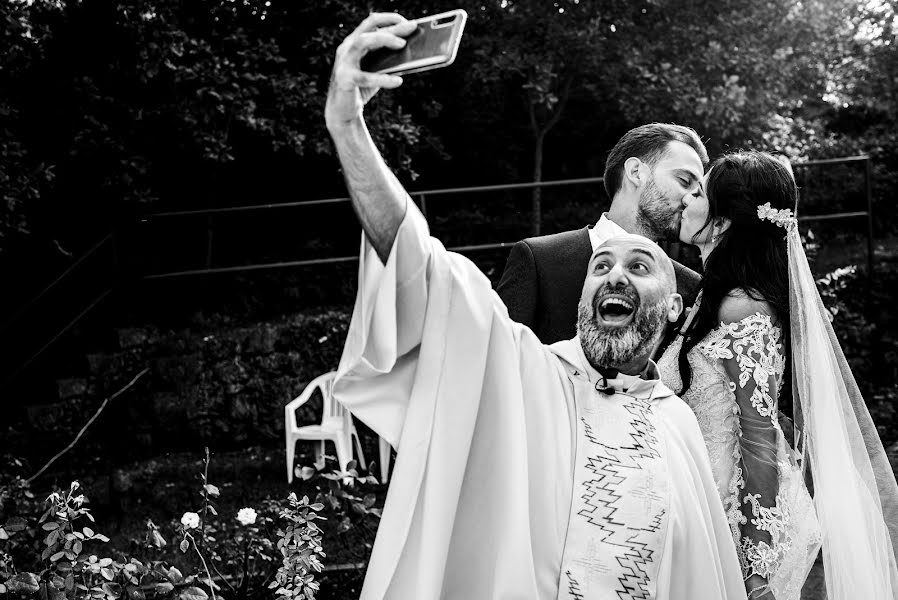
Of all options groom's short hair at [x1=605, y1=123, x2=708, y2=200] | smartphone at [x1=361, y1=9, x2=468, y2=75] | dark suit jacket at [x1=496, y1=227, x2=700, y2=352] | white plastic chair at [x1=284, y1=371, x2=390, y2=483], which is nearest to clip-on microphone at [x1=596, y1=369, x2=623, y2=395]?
dark suit jacket at [x1=496, y1=227, x2=700, y2=352]

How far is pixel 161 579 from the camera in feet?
11.9

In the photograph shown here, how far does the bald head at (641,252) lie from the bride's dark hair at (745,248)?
0.65m

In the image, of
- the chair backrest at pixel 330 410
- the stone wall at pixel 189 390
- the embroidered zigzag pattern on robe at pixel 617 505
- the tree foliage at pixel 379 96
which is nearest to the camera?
the embroidered zigzag pattern on robe at pixel 617 505

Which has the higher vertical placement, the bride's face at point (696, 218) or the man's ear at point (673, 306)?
the bride's face at point (696, 218)

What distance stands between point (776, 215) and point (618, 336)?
1.03 m

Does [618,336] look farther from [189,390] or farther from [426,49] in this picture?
[189,390]

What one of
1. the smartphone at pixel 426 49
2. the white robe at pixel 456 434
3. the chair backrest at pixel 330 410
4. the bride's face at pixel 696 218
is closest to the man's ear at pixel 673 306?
the white robe at pixel 456 434

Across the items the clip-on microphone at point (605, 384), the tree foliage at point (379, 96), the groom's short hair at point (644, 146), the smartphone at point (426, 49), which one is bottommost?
the clip-on microphone at point (605, 384)

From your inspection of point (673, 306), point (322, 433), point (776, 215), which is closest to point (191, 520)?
point (673, 306)

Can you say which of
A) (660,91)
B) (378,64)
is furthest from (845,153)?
(378,64)

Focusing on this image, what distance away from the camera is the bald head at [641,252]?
7.88 feet

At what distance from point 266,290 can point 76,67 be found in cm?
269

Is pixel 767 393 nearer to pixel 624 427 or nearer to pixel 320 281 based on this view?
pixel 624 427

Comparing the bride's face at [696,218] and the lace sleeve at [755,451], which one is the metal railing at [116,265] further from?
the lace sleeve at [755,451]
